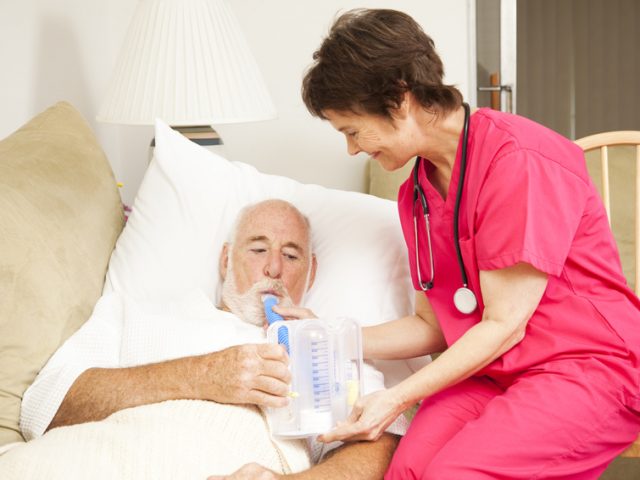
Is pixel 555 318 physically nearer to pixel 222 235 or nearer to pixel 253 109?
pixel 222 235

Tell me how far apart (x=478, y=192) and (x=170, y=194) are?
848mm

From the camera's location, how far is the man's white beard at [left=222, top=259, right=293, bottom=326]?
6.20ft

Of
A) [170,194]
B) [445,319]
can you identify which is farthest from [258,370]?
[170,194]

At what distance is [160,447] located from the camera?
4.49 ft

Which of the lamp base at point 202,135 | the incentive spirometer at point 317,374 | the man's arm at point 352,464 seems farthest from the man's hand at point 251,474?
the lamp base at point 202,135

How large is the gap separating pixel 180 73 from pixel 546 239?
3.75 ft

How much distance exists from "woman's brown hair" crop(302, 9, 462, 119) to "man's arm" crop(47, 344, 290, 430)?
0.48 meters

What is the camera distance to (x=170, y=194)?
81.0 inches

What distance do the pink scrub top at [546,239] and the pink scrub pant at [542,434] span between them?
0.15 ft

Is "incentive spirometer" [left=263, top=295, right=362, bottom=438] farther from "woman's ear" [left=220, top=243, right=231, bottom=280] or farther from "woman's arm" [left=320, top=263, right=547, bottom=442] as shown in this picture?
"woman's ear" [left=220, top=243, right=231, bottom=280]

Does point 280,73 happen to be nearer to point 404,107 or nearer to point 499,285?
point 404,107

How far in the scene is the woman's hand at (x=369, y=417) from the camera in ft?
4.89

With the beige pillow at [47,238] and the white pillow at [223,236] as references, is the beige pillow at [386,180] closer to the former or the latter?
the white pillow at [223,236]

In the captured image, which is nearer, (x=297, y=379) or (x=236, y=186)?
(x=297, y=379)
